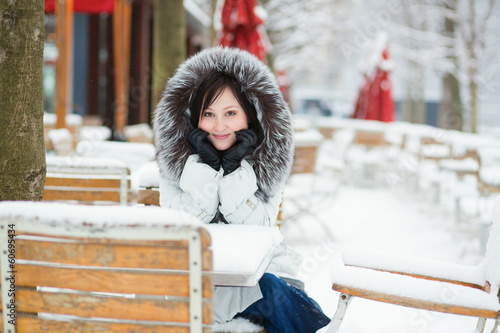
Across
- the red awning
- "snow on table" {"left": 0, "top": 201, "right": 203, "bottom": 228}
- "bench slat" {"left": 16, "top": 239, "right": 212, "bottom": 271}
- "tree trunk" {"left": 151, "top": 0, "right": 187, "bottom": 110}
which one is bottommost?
"bench slat" {"left": 16, "top": 239, "right": 212, "bottom": 271}

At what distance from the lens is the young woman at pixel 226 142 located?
2.32m

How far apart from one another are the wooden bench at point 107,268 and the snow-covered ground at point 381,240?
55.8 inches

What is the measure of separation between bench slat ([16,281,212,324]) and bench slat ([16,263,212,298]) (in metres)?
0.02

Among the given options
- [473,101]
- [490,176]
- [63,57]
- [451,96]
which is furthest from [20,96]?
[451,96]

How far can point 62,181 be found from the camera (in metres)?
3.15

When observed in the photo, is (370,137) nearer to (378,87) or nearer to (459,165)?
(378,87)

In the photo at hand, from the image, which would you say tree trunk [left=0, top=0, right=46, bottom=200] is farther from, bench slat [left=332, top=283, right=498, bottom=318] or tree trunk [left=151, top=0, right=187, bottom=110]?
tree trunk [left=151, top=0, right=187, bottom=110]

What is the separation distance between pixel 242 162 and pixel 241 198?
0.59 feet

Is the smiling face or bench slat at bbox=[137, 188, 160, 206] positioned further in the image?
bench slat at bbox=[137, 188, 160, 206]

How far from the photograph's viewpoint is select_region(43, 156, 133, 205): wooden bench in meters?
3.13

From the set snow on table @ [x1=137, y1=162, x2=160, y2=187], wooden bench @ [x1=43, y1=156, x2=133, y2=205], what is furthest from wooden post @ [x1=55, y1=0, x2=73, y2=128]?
snow on table @ [x1=137, y1=162, x2=160, y2=187]

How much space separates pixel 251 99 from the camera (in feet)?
8.31

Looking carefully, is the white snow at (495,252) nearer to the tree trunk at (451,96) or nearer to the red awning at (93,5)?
the red awning at (93,5)

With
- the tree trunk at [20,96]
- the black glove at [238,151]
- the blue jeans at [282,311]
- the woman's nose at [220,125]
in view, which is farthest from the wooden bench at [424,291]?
the tree trunk at [20,96]
